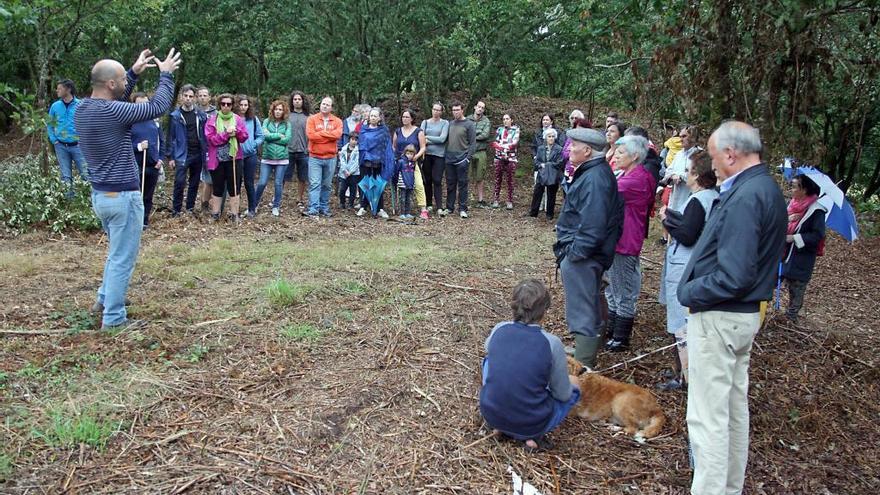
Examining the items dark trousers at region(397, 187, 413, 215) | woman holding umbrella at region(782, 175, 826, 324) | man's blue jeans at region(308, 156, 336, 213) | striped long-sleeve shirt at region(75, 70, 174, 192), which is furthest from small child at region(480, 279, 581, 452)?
dark trousers at region(397, 187, 413, 215)

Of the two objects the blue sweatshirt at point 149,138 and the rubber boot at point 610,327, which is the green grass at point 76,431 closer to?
the rubber boot at point 610,327

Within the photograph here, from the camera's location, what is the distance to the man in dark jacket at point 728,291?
313 cm

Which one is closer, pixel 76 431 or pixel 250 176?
pixel 76 431

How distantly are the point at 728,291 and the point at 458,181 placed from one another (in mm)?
8979

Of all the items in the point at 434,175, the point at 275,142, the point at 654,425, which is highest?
the point at 275,142

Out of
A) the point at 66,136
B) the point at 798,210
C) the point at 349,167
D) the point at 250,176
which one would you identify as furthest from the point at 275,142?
the point at 798,210

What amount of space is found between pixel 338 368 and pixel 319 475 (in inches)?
51.6

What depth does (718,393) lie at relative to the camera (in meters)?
3.28

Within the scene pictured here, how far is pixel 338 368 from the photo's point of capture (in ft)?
15.9

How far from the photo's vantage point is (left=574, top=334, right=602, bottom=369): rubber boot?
488cm

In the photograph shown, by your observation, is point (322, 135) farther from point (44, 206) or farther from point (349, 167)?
point (44, 206)

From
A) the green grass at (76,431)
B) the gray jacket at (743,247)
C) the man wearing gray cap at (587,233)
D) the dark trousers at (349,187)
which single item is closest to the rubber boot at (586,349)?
the man wearing gray cap at (587,233)

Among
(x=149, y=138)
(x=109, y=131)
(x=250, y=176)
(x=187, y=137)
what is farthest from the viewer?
(x=250, y=176)

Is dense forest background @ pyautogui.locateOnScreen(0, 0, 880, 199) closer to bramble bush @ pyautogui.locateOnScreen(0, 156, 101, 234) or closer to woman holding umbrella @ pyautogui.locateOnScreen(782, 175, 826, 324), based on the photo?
bramble bush @ pyautogui.locateOnScreen(0, 156, 101, 234)
